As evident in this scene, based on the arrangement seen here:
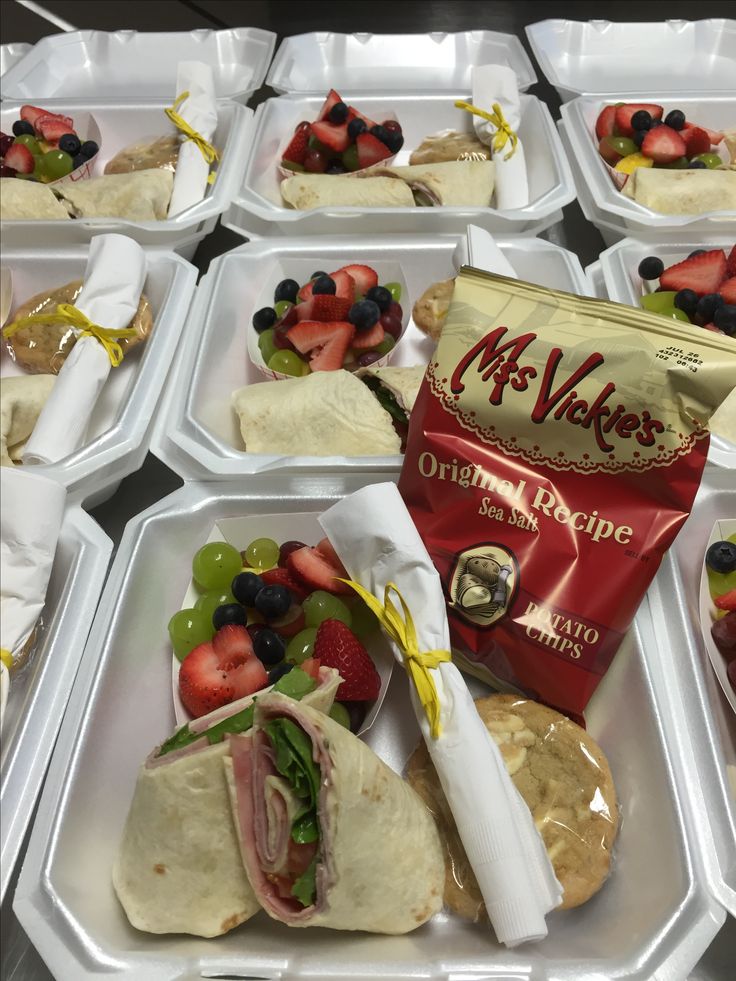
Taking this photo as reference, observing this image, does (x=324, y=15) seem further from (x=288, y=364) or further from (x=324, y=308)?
(x=288, y=364)

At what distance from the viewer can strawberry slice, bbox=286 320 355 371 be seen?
1.57 m

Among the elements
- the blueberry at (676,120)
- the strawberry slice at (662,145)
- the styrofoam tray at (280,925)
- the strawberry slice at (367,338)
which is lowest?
the styrofoam tray at (280,925)

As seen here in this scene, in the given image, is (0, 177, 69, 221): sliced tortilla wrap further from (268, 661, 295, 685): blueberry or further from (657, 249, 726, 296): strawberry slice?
(657, 249, 726, 296): strawberry slice

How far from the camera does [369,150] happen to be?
2.10 m

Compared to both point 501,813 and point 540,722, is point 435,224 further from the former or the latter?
point 501,813

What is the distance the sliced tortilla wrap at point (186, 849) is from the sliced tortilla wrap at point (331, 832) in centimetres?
4

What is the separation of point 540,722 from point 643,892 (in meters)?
0.25

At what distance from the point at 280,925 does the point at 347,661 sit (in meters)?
0.36

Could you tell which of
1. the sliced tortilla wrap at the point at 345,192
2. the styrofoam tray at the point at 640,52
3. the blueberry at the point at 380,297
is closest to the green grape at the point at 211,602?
the blueberry at the point at 380,297

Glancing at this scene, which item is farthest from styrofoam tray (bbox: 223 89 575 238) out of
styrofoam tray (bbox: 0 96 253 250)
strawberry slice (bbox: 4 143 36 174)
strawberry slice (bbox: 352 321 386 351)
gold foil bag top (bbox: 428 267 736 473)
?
gold foil bag top (bbox: 428 267 736 473)

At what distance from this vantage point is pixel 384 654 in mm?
1205

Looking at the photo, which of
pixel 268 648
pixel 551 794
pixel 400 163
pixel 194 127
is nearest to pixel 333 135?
pixel 400 163

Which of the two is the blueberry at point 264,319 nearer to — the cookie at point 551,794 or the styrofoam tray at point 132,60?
the cookie at point 551,794

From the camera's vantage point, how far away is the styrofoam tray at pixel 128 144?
5.95ft
